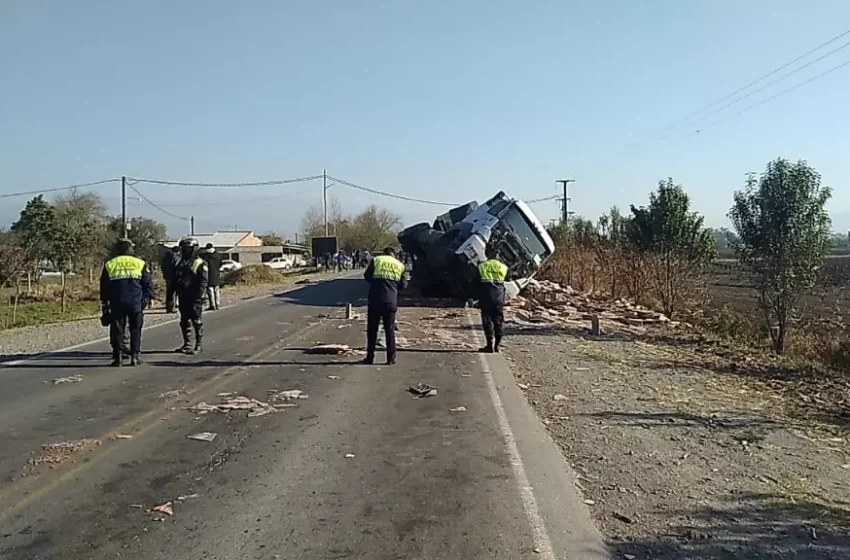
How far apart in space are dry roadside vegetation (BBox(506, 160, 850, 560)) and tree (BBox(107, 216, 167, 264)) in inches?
1340

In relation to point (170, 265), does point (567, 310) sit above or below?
below

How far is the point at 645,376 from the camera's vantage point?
516 inches

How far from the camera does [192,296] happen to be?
45.4 ft

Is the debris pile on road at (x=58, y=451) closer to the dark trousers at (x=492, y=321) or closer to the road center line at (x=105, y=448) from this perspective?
the road center line at (x=105, y=448)

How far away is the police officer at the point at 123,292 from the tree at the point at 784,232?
1231 cm

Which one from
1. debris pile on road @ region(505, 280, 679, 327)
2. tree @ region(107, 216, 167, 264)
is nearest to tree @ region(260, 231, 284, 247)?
tree @ region(107, 216, 167, 264)

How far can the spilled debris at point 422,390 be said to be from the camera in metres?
10.4

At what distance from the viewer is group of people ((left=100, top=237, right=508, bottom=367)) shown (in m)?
12.1

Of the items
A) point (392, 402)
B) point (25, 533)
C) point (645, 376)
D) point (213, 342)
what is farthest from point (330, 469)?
point (213, 342)

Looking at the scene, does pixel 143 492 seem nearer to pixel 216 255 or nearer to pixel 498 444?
pixel 498 444

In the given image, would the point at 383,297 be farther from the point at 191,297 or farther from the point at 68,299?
the point at 68,299

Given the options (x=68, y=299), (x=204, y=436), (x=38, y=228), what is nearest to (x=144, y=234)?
(x=38, y=228)

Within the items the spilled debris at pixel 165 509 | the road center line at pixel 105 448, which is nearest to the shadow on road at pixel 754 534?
the spilled debris at pixel 165 509

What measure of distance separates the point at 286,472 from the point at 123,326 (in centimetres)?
640
